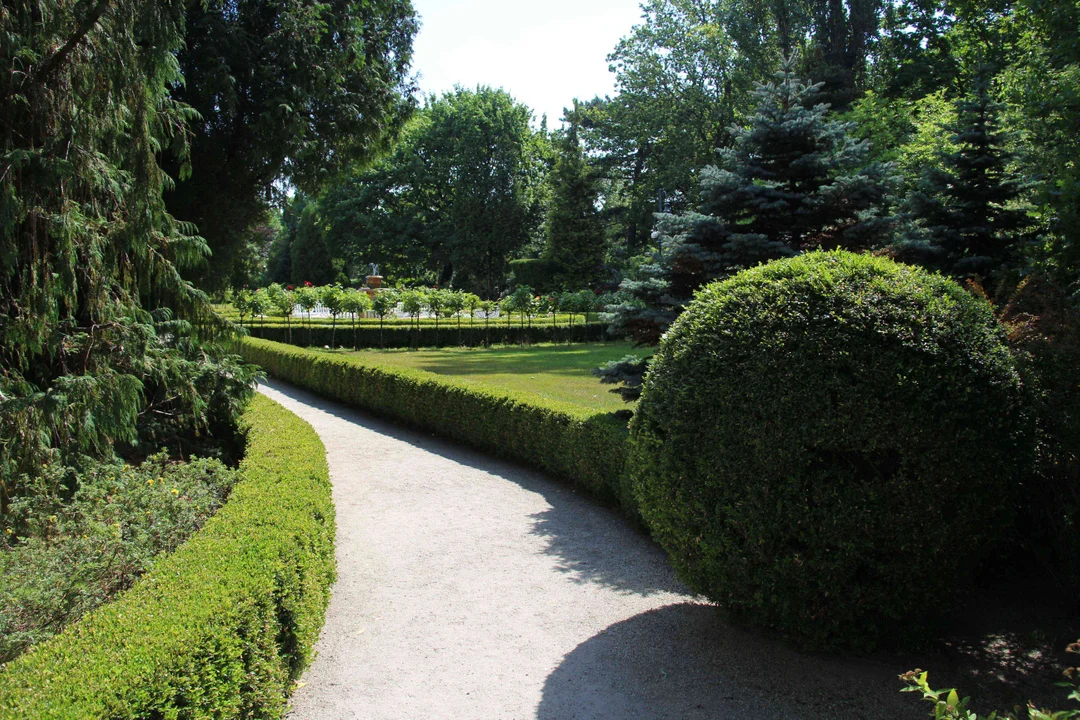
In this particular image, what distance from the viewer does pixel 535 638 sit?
4367 mm

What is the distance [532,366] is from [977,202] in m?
11.3

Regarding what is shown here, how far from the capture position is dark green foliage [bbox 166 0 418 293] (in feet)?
30.7

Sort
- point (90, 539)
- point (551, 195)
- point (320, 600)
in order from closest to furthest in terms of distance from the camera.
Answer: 1. point (320, 600)
2. point (90, 539)
3. point (551, 195)

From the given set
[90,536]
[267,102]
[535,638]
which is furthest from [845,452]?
[267,102]

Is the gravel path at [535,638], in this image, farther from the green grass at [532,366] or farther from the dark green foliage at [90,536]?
the green grass at [532,366]

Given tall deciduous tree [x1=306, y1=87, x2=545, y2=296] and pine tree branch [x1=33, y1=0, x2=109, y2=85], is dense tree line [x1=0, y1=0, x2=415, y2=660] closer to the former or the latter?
pine tree branch [x1=33, y1=0, x2=109, y2=85]

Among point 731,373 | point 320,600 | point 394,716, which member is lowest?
point 394,716

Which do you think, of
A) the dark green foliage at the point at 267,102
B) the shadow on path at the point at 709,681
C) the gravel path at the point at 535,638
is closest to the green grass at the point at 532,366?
the dark green foliage at the point at 267,102

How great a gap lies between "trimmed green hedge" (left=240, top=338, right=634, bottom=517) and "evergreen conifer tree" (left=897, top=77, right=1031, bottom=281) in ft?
13.2

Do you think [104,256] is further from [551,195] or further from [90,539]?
[551,195]

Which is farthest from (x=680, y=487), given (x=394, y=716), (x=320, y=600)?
Result: (x=320, y=600)

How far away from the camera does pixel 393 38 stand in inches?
471

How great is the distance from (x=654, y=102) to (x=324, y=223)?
23.3 m

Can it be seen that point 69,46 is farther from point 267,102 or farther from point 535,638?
point 535,638
